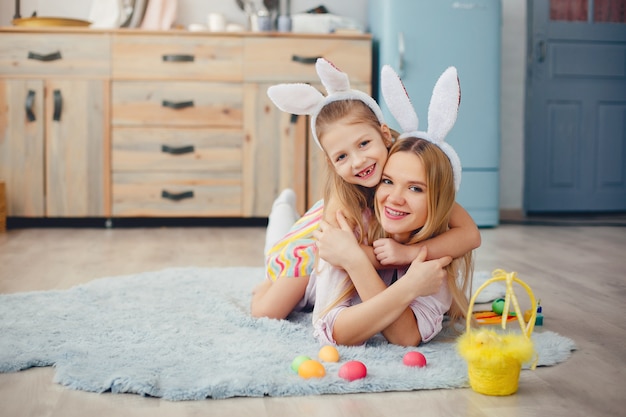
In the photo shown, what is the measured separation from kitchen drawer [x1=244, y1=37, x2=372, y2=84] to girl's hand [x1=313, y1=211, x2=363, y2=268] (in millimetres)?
2391

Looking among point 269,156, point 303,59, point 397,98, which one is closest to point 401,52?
point 303,59

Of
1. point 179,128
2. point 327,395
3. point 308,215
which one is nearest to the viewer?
point 327,395

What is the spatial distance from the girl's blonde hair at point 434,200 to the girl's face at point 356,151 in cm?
4

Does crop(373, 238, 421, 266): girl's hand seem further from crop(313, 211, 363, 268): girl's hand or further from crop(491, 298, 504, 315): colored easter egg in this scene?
crop(491, 298, 504, 315): colored easter egg

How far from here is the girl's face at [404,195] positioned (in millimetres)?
1516

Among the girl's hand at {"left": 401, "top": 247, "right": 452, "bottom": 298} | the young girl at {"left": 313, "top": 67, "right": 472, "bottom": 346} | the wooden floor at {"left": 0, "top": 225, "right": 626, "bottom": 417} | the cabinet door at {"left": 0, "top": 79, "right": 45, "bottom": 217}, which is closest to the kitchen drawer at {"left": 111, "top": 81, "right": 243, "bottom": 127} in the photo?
the cabinet door at {"left": 0, "top": 79, "right": 45, "bottom": 217}

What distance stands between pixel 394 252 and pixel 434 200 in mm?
137

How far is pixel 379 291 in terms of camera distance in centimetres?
151

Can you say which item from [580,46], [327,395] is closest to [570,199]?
[580,46]

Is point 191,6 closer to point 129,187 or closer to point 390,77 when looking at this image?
point 129,187

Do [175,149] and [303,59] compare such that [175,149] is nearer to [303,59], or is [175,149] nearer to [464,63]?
[303,59]

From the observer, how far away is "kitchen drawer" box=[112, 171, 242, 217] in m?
3.84

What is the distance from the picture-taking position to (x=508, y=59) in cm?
464

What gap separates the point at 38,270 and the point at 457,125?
89.6 inches
